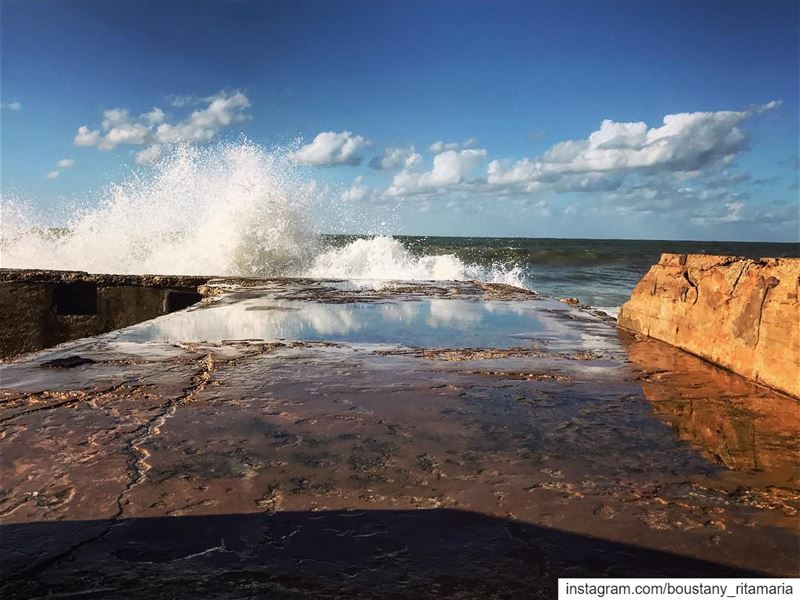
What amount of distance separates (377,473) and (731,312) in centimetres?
232

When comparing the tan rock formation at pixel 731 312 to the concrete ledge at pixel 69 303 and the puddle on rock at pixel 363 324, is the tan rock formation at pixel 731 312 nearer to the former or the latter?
the puddle on rock at pixel 363 324

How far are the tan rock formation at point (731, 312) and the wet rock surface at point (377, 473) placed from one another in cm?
12

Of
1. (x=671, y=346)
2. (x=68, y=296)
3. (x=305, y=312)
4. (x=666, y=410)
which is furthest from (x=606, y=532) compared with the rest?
(x=68, y=296)

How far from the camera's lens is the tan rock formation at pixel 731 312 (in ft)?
8.48

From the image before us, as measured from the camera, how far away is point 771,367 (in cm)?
262

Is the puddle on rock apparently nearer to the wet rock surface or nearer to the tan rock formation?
the wet rock surface

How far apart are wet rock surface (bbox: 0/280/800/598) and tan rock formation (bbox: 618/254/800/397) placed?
123 millimetres

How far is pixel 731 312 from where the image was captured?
3.02 m

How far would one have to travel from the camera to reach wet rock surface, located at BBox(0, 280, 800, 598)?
1.17 m
